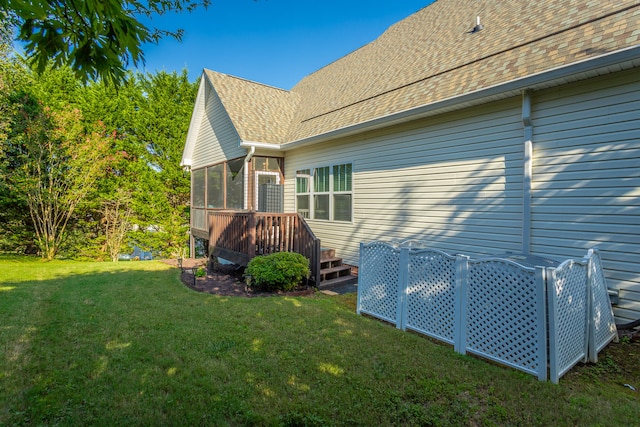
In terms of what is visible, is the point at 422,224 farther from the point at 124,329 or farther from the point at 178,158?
the point at 178,158

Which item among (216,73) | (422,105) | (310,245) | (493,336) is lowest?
(493,336)

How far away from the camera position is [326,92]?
10.5 m

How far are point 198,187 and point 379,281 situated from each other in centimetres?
1055

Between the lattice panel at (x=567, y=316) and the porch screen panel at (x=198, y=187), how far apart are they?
11.7m

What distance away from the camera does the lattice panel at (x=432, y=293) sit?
12.5ft

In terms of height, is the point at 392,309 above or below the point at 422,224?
below

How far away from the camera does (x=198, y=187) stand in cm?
1325

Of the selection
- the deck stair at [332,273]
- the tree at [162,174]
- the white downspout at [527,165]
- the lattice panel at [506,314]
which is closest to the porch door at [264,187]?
the deck stair at [332,273]

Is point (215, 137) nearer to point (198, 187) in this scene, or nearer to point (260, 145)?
point (198, 187)

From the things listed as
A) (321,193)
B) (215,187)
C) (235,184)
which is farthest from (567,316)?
Answer: (215,187)

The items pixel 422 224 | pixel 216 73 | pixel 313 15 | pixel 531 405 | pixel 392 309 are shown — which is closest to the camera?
pixel 531 405

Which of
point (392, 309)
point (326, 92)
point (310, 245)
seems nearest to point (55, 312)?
point (310, 245)

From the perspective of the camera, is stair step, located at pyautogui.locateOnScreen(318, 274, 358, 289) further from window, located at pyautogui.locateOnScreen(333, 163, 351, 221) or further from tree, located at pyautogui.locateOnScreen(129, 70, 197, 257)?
tree, located at pyautogui.locateOnScreen(129, 70, 197, 257)

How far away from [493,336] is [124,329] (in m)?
4.45
